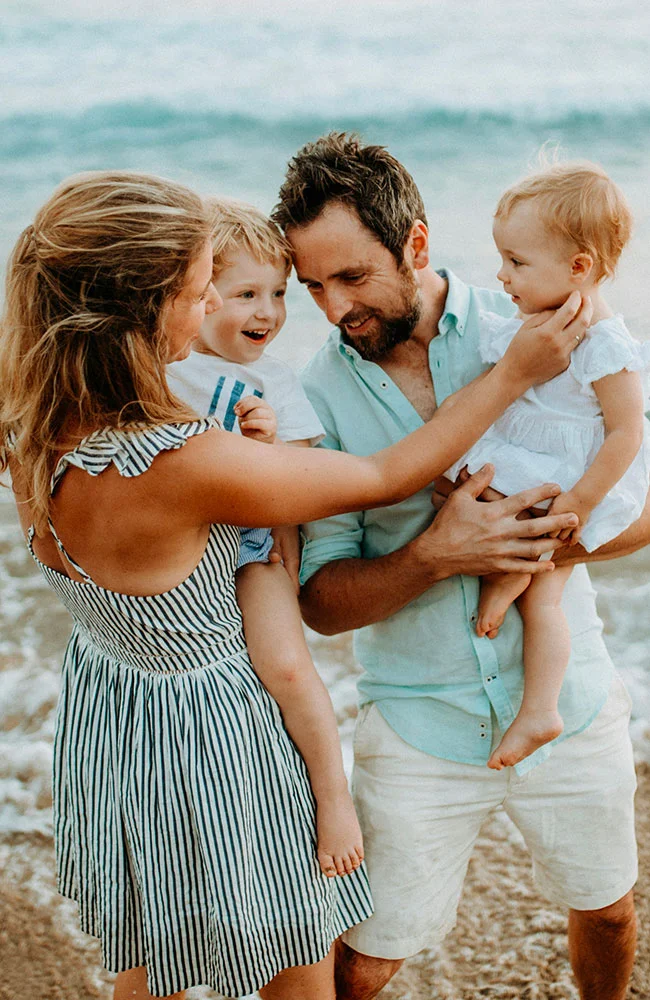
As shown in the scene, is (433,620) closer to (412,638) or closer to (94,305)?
(412,638)

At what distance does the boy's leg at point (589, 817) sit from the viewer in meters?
2.48

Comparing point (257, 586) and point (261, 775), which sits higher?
point (257, 586)

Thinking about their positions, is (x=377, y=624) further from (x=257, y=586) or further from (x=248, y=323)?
(x=248, y=323)

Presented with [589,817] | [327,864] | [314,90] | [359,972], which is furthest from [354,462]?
[314,90]

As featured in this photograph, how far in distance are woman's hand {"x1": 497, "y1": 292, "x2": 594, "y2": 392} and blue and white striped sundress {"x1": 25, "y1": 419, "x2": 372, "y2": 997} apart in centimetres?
70

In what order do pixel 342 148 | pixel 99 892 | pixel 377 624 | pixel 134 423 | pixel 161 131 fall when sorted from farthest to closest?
pixel 161 131 < pixel 377 624 < pixel 342 148 < pixel 99 892 < pixel 134 423

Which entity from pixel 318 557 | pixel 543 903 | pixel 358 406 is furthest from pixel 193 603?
pixel 543 903

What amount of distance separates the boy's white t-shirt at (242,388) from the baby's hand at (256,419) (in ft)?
0.33

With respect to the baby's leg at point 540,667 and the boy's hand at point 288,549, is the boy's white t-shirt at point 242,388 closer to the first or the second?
the boy's hand at point 288,549

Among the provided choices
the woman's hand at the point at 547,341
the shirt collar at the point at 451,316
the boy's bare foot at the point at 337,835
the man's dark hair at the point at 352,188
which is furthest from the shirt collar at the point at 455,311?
the boy's bare foot at the point at 337,835

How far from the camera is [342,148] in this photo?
2.40 m

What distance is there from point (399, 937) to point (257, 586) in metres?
0.96

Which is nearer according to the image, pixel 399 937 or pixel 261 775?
pixel 261 775

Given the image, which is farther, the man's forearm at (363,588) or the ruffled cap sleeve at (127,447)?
the man's forearm at (363,588)
